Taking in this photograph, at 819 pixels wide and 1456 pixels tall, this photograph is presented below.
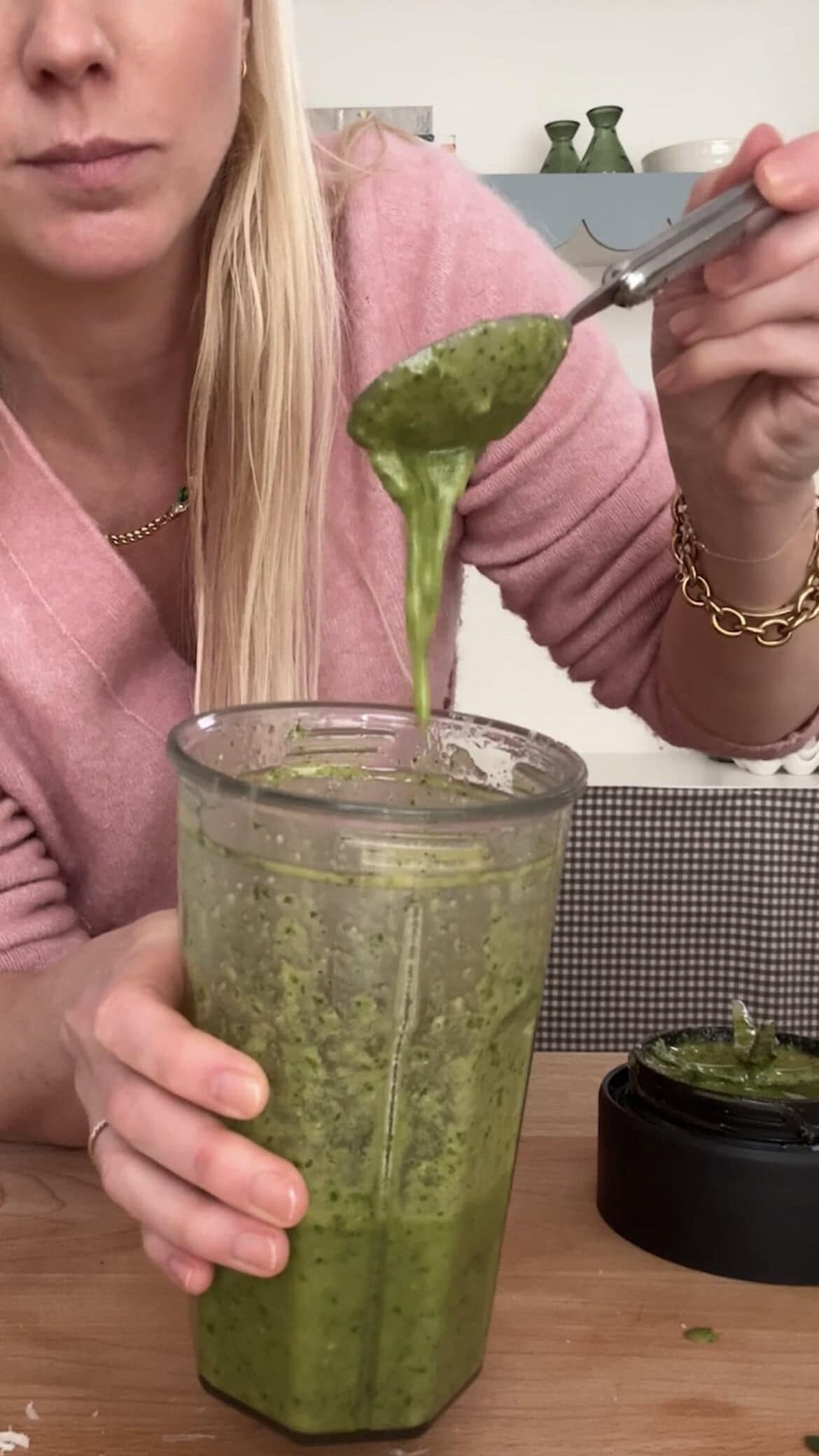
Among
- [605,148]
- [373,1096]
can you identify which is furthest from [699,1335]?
[605,148]

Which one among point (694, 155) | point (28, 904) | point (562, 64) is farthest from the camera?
point (562, 64)

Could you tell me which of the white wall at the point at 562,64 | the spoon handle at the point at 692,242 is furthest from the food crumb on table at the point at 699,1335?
the white wall at the point at 562,64

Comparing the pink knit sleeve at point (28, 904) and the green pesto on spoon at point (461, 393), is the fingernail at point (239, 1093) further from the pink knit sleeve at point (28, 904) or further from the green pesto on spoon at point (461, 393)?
the pink knit sleeve at point (28, 904)

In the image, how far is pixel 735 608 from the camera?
95 cm

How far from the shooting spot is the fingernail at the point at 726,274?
73 cm

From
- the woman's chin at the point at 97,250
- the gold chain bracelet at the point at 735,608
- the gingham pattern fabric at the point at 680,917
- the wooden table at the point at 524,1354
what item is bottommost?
the gingham pattern fabric at the point at 680,917

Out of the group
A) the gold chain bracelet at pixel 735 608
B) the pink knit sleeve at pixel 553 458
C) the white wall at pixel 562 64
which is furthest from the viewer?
the white wall at pixel 562 64

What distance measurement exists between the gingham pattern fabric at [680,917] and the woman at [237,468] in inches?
9.1

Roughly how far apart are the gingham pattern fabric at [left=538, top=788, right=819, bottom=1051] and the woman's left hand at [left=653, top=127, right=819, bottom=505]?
56 cm

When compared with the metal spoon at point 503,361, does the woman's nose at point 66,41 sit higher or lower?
higher

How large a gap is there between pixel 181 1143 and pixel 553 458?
670 mm

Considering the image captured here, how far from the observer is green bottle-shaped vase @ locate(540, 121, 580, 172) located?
2.68 m

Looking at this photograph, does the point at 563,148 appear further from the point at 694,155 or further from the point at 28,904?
the point at 28,904

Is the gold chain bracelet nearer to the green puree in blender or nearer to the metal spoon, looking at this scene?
the metal spoon
